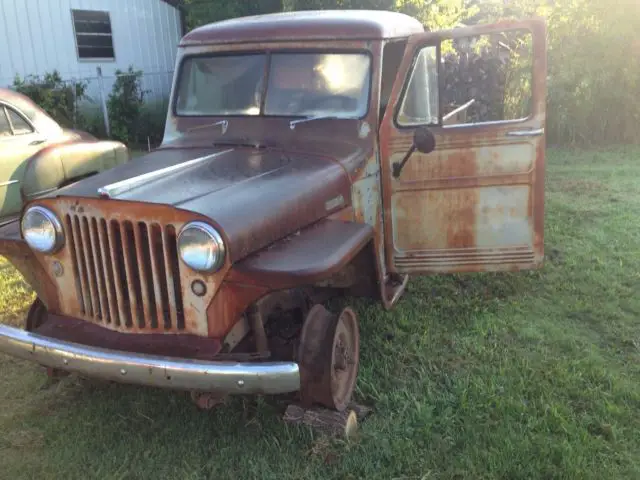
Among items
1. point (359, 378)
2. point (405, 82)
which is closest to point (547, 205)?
point (405, 82)

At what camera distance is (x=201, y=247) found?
2.60 meters

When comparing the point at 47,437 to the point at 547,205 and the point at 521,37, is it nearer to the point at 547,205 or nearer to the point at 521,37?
the point at 547,205

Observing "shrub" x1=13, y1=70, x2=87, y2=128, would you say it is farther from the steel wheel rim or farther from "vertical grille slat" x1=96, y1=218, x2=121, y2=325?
the steel wheel rim

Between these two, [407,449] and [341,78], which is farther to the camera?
[341,78]

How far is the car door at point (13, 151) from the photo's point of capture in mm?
5906

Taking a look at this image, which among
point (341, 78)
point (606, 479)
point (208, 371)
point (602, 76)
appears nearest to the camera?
point (208, 371)

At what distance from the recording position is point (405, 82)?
3.85 m

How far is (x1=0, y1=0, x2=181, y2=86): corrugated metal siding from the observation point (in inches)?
440

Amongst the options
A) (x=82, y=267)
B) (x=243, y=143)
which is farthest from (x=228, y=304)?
(x=243, y=143)

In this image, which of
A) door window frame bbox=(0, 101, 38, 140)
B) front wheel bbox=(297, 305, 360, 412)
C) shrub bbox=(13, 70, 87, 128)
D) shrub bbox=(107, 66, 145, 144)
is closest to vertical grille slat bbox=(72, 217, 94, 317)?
front wheel bbox=(297, 305, 360, 412)

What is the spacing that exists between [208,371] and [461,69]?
438 inches

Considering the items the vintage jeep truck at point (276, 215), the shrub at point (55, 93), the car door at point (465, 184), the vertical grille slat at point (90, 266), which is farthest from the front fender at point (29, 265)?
the shrub at point (55, 93)

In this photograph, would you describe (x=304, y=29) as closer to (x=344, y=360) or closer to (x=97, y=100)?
(x=344, y=360)

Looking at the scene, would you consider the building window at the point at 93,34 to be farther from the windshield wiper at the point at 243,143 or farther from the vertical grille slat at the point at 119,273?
the vertical grille slat at the point at 119,273
